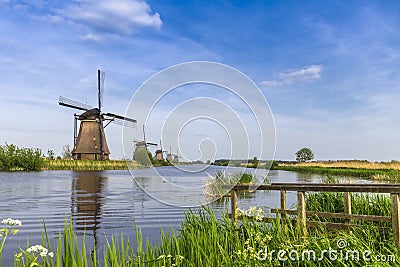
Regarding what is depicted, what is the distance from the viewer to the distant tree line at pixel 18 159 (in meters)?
49.8

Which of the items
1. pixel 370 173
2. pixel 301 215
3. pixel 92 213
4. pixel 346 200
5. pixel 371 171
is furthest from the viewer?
pixel 371 171

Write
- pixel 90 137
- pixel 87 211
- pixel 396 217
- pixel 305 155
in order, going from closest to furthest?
1. pixel 396 217
2. pixel 87 211
3. pixel 90 137
4. pixel 305 155

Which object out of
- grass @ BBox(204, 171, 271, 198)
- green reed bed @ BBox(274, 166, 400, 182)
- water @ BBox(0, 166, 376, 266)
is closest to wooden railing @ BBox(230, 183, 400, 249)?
water @ BBox(0, 166, 376, 266)

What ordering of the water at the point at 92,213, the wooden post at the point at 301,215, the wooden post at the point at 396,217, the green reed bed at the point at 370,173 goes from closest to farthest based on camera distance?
1. the wooden post at the point at 396,217
2. the wooden post at the point at 301,215
3. the water at the point at 92,213
4. the green reed bed at the point at 370,173

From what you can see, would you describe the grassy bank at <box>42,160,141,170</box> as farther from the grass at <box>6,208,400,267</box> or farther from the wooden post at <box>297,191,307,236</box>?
the grass at <box>6,208,400,267</box>

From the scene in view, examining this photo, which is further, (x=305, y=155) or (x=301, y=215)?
(x=305, y=155)

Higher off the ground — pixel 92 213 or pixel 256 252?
pixel 256 252

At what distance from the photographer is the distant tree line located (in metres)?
49.8

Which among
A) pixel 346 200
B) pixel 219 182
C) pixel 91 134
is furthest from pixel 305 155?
pixel 346 200

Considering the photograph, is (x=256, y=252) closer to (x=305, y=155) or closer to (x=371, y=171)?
(x=371, y=171)

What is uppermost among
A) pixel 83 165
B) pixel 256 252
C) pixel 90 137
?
pixel 90 137

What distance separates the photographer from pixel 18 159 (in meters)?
50.4

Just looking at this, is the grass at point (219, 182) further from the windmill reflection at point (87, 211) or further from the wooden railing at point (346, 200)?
the wooden railing at point (346, 200)

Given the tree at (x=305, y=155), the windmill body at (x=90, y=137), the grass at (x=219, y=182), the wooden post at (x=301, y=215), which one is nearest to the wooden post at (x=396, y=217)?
the wooden post at (x=301, y=215)
